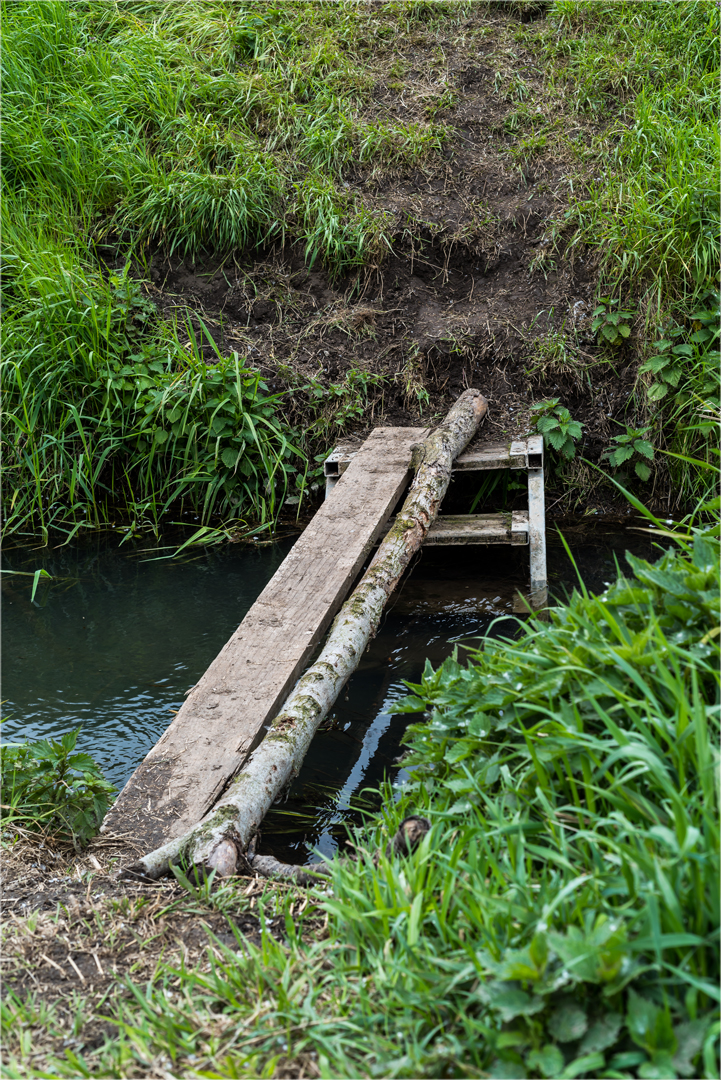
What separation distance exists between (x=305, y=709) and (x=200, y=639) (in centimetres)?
164

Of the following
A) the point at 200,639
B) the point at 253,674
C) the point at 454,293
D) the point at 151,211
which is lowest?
the point at 200,639

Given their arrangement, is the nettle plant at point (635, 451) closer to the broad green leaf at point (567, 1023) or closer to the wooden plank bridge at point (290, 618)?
the wooden plank bridge at point (290, 618)

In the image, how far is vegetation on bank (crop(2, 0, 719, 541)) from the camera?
5156 millimetres

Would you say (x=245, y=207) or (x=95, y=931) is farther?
(x=245, y=207)

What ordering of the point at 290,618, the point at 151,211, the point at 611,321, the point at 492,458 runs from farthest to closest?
1. the point at 151,211
2. the point at 611,321
3. the point at 492,458
4. the point at 290,618

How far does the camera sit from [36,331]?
17.7ft

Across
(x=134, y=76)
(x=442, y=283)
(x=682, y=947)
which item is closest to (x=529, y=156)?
(x=442, y=283)

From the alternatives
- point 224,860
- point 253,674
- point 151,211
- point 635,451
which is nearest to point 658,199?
point 635,451

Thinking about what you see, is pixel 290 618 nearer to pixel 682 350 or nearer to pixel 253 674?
pixel 253 674

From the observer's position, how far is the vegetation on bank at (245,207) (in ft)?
16.9

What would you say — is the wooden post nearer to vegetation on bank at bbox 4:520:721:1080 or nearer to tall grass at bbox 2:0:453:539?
tall grass at bbox 2:0:453:539

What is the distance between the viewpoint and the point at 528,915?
4.23ft

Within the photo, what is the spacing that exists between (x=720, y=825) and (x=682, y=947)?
0.65 ft

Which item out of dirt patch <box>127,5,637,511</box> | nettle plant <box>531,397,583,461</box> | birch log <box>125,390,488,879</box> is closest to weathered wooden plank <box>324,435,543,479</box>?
nettle plant <box>531,397,583,461</box>
